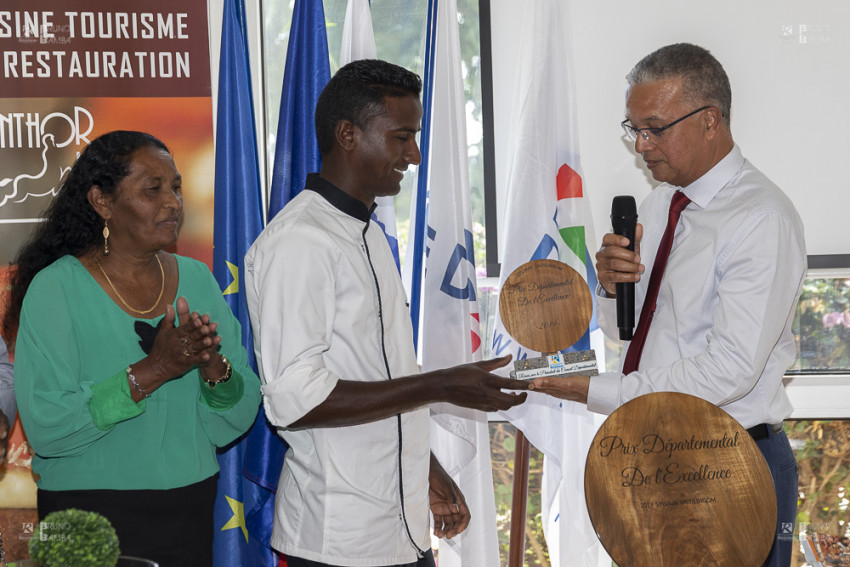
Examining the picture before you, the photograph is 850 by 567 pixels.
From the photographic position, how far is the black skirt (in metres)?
1.97

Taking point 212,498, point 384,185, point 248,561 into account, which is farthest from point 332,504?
point 248,561

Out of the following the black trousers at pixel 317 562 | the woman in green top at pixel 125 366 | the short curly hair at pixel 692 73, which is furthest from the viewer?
the short curly hair at pixel 692 73

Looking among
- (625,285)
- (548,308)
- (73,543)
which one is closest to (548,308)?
(548,308)

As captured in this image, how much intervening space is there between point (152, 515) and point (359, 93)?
47.3 inches

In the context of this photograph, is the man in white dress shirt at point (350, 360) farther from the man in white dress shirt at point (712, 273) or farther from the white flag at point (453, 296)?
the white flag at point (453, 296)

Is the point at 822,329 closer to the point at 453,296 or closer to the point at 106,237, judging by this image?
the point at 453,296

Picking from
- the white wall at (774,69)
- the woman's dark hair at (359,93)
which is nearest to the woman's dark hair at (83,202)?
the woman's dark hair at (359,93)

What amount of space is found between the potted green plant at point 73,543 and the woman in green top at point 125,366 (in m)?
0.70

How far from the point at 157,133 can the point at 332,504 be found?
1908 millimetres

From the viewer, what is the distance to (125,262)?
2113 millimetres

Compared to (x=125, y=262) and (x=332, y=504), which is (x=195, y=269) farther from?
(x=332, y=504)

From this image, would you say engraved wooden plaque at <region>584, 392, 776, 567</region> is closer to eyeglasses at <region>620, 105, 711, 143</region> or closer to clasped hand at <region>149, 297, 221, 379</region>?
eyeglasses at <region>620, 105, 711, 143</region>

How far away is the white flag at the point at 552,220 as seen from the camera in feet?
9.36

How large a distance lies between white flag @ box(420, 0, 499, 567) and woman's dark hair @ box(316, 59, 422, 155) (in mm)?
1026
